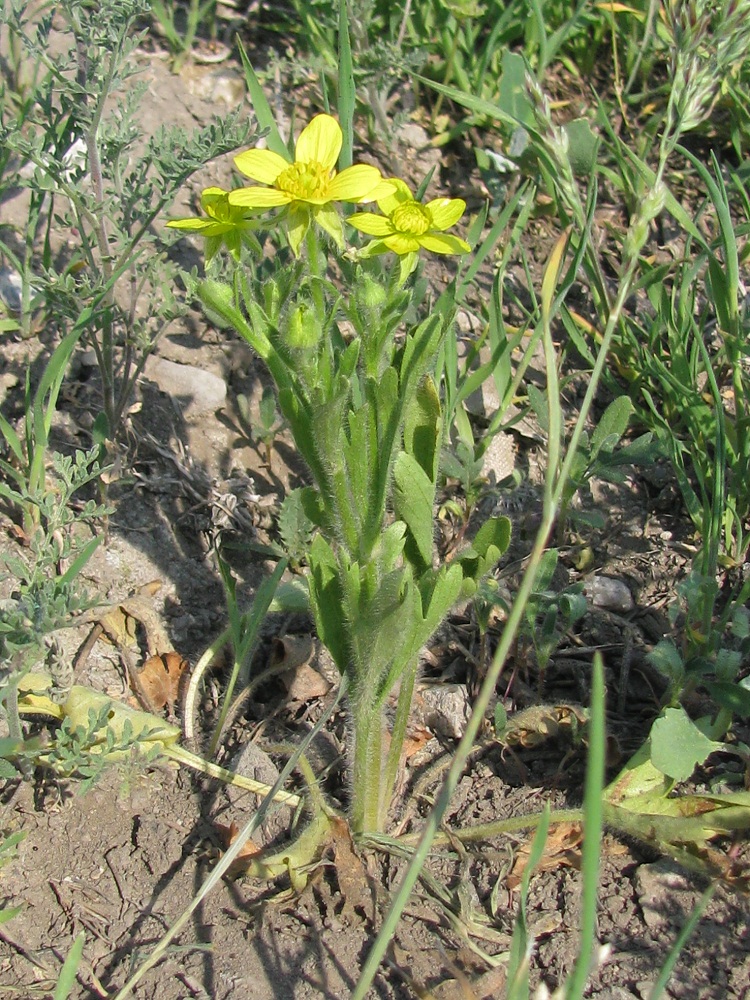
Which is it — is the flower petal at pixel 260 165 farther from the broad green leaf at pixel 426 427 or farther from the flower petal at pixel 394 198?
the broad green leaf at pixel 426 427

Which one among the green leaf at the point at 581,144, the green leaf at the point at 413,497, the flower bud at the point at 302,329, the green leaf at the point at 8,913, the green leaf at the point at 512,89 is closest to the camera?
the flower bud at the point at 302,329

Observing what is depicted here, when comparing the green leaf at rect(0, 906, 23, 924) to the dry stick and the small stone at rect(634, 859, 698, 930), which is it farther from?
the small stone at rect(634, 859, 698, 930)

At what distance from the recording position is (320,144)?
200cm

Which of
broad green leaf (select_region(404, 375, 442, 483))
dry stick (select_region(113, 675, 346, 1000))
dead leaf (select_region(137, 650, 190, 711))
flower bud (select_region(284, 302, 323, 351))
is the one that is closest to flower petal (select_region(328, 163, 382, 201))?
flower bud (select_region(284, 302, 323, 351))

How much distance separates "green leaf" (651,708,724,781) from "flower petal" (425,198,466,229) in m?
1.20

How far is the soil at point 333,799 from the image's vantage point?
82.5 inches

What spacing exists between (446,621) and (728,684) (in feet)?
2.71

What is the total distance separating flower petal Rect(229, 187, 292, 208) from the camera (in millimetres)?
1812

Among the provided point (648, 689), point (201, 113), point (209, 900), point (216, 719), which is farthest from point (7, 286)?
point (648, 689)

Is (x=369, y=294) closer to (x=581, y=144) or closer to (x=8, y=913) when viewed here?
(x=8, y=913)

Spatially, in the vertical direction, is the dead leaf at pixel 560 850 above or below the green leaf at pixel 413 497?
below

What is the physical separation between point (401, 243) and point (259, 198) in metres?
0.29

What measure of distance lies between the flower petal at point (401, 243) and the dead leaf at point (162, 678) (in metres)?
1.39

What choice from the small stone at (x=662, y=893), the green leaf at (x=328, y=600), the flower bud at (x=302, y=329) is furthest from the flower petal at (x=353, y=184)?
the small stone at (x=662, y=893)
